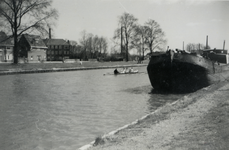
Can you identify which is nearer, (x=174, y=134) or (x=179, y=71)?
(x=174, y=134)

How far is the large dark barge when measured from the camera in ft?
58.1

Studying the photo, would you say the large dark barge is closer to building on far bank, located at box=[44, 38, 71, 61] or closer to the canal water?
the canal water

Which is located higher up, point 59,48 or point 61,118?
point 59,48

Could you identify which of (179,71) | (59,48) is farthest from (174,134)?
(59,48)

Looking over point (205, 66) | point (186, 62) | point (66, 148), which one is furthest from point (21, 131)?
point (205, 66)

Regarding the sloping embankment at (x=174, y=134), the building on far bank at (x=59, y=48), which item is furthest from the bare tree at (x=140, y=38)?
the sloping embankment at (x=174, y=134)

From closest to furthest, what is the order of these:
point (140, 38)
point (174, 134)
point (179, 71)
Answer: point (174, 134)
point (179, 71)
point (140, 38)

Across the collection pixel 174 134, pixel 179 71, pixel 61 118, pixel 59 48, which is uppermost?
pixel 59 48

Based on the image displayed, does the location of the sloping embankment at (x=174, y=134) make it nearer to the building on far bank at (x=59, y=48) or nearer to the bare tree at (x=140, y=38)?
the bare tree at (x=140, y=38)

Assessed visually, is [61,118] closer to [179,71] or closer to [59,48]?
[179,71]

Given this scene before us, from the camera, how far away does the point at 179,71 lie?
58.4 ft

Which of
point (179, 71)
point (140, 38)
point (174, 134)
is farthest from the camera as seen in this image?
point (140, 38)

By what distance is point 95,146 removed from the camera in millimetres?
5684

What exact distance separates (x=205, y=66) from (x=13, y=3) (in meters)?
27.6
